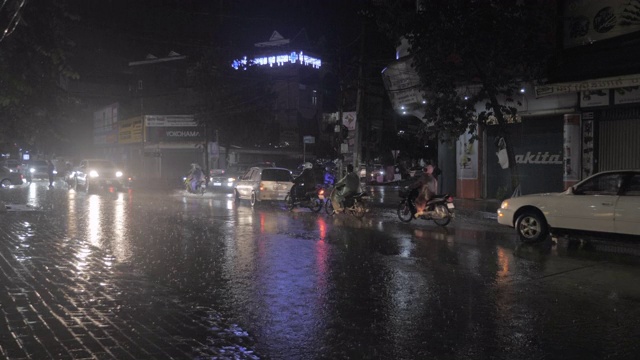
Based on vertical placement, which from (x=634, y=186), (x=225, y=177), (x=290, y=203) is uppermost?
(x=225, y=177)

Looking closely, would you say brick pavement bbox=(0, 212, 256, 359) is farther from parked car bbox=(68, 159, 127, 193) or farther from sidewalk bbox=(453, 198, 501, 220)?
parked car bbox=(68, 159, 127, 193)

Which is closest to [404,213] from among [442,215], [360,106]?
[442,215]

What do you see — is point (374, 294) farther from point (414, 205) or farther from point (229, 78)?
point (229, 78)

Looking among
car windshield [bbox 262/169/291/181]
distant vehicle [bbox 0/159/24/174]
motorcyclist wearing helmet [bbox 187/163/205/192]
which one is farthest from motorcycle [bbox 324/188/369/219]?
distant vehicle [bbox 0/159/24/174]

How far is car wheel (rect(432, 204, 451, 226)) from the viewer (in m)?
14.7

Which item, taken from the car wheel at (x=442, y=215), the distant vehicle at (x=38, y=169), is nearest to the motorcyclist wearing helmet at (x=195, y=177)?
the car wheel at (x=442, y=215)

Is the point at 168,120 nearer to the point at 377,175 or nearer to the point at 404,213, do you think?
the point at 377,175

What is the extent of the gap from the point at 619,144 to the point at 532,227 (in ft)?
29.2

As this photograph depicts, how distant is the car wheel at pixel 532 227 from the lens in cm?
1159

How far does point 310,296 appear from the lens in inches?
273

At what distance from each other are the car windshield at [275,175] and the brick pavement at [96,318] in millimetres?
11882

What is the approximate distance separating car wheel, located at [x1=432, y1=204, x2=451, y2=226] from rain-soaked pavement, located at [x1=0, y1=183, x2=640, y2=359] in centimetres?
172

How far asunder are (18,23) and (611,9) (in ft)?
56.4

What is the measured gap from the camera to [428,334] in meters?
5.41
